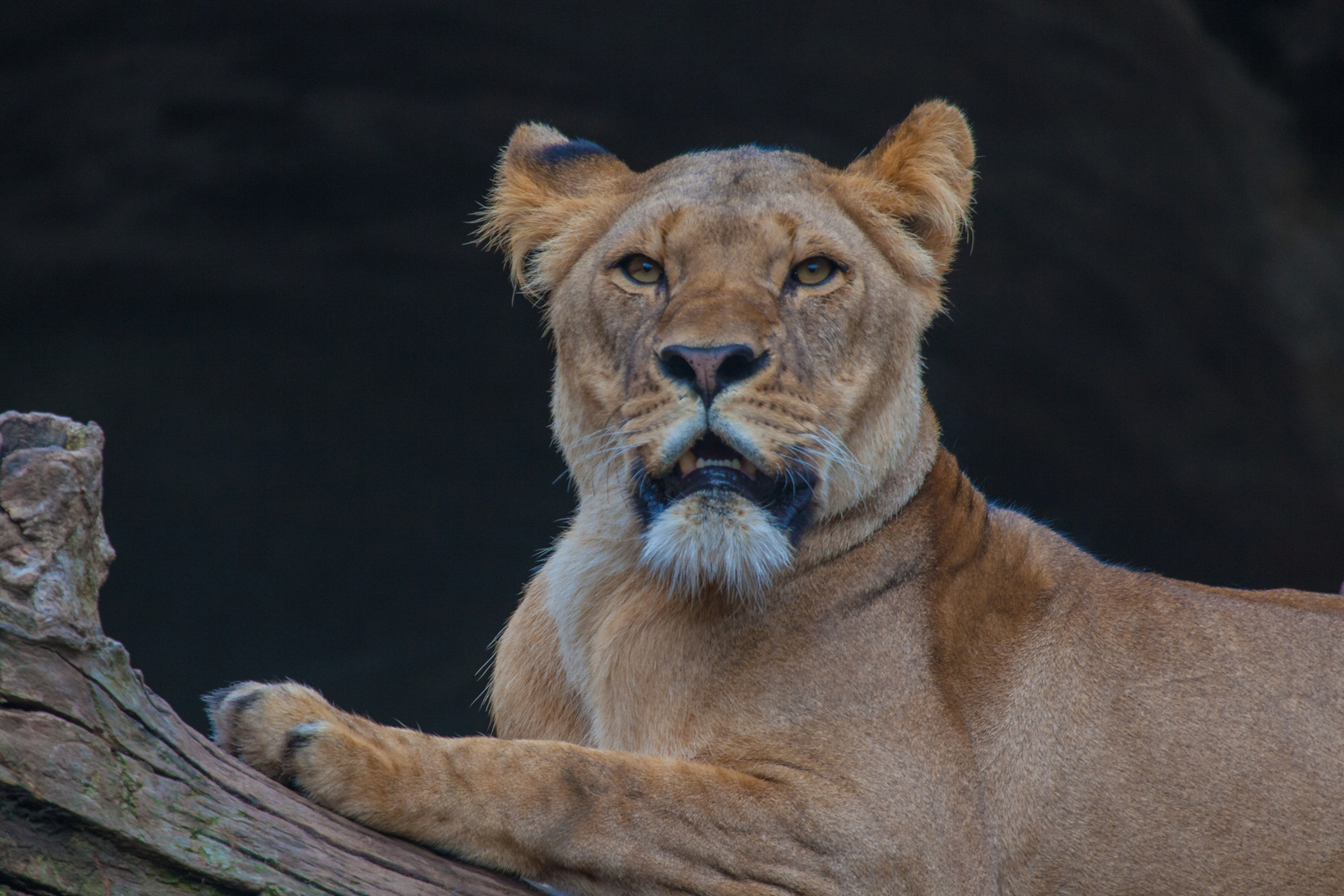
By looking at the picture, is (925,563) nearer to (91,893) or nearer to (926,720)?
(926,720)

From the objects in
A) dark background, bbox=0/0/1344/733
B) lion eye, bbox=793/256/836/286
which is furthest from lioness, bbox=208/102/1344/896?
dark background, bbox=0/0/1344/733

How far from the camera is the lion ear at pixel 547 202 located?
3.68 metres

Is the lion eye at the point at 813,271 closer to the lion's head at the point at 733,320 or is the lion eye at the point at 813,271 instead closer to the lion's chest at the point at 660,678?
the lion's head at the point at 733,320

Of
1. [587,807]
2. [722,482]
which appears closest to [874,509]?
[722,482]

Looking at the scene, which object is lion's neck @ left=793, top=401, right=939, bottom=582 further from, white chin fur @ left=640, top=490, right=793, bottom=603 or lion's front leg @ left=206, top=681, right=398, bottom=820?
lion's front leg @ left=206, top=681, right=398, bottom=820

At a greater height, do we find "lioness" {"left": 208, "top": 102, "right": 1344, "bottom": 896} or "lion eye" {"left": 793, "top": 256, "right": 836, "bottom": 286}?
"lion eye" {"left": 793, "top": 256, "right": 836, "bottom": 286}

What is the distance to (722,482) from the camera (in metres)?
2.90

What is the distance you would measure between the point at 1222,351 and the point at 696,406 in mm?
6403

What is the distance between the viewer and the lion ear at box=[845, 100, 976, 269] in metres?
3.61

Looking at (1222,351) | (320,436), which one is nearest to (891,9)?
(1222,351)

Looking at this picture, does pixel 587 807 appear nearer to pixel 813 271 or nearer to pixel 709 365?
pixel 709 365

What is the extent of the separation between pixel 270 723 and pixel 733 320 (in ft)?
4.37

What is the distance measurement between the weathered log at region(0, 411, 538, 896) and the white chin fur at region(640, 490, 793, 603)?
3.32 ft

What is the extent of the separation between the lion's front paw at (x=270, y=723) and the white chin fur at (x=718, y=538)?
808 millimetres
